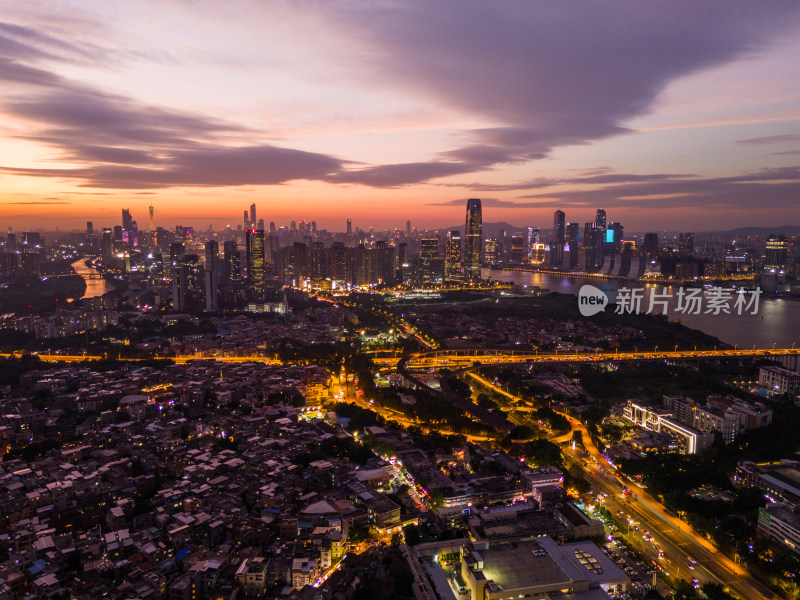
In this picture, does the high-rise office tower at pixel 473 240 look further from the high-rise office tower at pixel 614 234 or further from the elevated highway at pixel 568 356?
the elevated highway at pixel 568 356

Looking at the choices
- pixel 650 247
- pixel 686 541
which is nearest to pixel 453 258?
pixel 650 247

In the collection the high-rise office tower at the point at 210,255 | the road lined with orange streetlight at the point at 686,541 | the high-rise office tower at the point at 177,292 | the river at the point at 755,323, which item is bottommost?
the road lined with orange streetlight at the point at 686,541

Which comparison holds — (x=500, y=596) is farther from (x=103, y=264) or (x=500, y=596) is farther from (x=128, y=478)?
(x=103, y=264)

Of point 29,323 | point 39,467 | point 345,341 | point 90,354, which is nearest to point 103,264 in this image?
point 29,323

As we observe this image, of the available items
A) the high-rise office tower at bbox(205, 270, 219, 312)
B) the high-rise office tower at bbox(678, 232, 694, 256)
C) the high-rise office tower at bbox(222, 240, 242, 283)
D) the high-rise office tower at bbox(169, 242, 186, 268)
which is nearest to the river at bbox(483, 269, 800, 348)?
the high-rise office tower at bbox(678, 232, 694, 256)

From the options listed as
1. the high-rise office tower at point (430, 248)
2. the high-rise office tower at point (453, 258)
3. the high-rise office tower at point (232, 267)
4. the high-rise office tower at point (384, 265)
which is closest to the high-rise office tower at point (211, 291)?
the high-rise office tower at point (232, 267)
